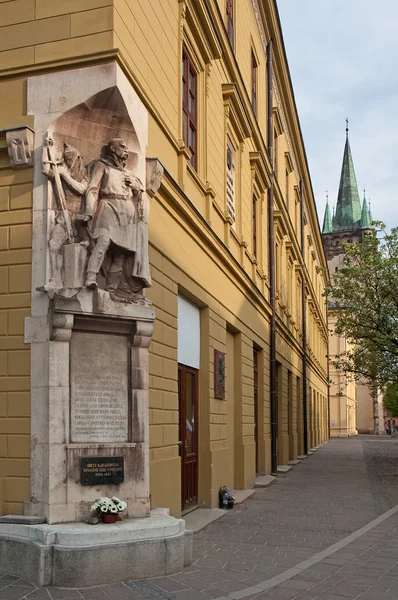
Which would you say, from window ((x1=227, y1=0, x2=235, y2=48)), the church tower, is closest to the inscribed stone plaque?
window ((x1=227, y1=0, x2=235, y2=48))

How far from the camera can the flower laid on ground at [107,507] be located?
752 cm

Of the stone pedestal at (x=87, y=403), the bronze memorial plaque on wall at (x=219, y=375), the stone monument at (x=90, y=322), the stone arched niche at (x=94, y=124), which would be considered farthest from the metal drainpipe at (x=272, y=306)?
the stone arched niche at (x=94, y=124)

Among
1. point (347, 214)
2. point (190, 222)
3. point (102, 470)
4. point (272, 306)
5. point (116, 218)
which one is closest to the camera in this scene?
point (102, 470)

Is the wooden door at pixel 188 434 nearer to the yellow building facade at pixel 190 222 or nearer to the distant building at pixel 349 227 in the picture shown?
the yellow building facade at pixel 190 222

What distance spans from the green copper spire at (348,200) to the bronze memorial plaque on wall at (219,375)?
8941cm

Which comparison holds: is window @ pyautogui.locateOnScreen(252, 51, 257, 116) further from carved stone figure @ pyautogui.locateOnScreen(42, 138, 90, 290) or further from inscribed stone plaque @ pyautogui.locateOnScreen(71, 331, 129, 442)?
inscribed stone plaque @ pyautogui.locateOnScreen(71, 331, 129, 442)

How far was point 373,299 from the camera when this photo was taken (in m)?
21.6

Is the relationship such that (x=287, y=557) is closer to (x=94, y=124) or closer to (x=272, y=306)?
(x=94, y=124)

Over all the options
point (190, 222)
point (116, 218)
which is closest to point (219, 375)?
point (190, 222)

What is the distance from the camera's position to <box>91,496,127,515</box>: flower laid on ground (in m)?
7.52

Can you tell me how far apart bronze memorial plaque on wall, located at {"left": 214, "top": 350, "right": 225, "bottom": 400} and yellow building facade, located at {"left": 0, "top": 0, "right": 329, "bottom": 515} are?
0.07 m

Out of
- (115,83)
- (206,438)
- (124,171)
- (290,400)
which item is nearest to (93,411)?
(124,171)

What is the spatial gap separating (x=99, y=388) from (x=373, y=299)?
14944 mm

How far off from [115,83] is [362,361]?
18339 mm
